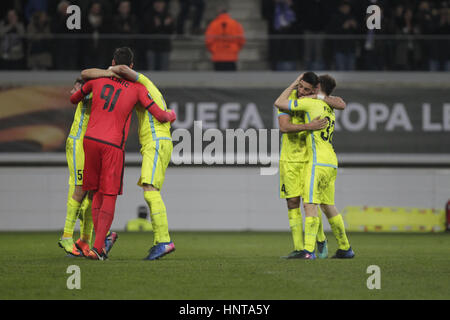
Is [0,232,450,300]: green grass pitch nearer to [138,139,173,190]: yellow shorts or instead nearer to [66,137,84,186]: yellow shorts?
[138,139,173,190]: yellow shorts

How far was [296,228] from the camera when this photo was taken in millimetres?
9719

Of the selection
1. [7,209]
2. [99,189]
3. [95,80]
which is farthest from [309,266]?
[7,209]

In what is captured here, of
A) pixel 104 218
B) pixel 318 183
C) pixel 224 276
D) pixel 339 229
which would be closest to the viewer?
pixel 224 276

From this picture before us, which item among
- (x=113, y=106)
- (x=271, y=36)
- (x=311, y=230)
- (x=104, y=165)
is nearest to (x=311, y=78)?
(x=311, y=230)

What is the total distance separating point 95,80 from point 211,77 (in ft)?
33.1

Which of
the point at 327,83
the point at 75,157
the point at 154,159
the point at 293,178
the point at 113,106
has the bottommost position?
the point at 293,178

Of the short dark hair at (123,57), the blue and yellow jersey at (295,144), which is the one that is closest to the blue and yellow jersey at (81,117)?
the short dark hair at (123,57)

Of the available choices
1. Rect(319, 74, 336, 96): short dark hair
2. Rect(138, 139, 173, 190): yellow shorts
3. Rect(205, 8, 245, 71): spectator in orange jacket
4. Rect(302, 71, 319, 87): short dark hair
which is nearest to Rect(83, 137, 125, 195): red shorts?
Rect(138, 139, 173, 190): yellow shorts

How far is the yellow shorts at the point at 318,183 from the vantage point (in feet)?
30.7

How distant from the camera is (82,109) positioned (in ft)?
31.9

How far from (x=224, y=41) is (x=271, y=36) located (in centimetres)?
106

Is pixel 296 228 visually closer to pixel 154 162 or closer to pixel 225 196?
pixel 154 162

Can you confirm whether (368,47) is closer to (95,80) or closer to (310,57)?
(310,57)
